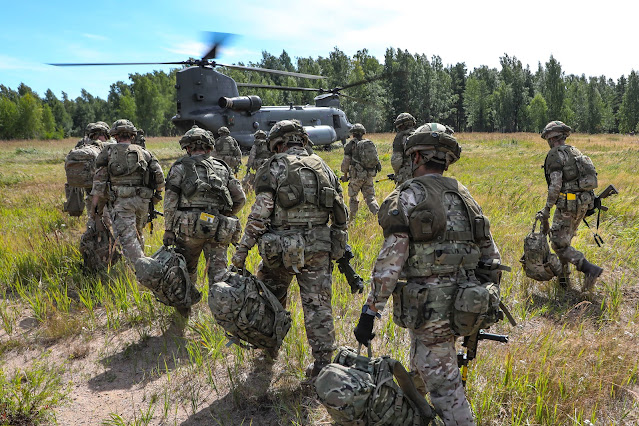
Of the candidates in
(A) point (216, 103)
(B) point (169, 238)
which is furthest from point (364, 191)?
(A) point (216, 103)

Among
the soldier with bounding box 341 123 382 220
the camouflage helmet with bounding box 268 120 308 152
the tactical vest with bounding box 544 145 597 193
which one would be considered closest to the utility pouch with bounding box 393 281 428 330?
the camouflage helmet with bounding box 268 120 308 152

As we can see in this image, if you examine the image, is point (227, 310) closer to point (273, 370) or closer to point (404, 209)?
point (273, 370)

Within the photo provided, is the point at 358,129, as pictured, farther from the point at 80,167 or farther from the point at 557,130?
the point at 80,167

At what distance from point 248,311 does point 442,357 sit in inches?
56.4

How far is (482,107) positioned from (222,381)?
2654 inches

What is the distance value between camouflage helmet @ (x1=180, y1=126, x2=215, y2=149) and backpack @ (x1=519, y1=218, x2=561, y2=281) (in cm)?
382

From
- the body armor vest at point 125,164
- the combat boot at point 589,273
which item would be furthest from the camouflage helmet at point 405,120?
the body armor vest at point 125,164

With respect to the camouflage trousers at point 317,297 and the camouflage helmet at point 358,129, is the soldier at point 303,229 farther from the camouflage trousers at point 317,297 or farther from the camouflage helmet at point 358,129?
the camouflage helmet at point 358,129

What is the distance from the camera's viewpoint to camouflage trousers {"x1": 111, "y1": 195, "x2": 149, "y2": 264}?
538 centimetres

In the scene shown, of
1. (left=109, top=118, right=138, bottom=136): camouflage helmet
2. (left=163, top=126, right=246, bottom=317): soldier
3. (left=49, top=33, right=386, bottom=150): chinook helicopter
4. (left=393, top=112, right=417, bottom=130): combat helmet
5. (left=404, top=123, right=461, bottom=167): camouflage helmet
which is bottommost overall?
(left=163, top=126, right=246, bottom=317): soldier

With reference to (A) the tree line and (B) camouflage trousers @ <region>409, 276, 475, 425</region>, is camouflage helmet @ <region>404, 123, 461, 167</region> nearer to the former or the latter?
(B) camouflage trousers @ <region>409, 276, 475, 425</region>

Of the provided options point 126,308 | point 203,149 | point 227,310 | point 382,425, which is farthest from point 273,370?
point 203,149

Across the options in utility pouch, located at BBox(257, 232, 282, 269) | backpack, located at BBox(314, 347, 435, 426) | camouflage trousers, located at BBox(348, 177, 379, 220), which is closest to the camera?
backpack, located at BBox(314, 347, 435, 426)

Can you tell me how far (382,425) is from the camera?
225 cm
